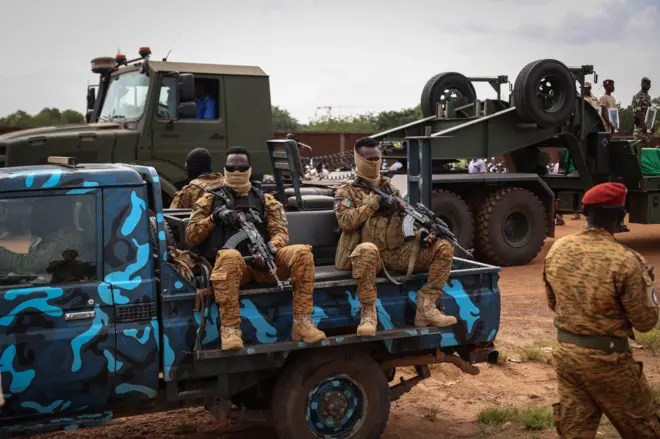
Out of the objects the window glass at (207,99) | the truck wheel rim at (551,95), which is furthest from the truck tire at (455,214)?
the window glass at (207,99)

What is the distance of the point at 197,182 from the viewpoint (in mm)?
6691

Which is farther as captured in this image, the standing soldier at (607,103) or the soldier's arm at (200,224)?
the standing soldier at (607,103)

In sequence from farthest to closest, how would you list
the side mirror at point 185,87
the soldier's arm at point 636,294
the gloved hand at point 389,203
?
the side mirror at point 185,87 < the gloved hand at point 389,203 < the soldier's arm at point 636,294

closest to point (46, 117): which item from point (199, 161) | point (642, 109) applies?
point (642, 109)

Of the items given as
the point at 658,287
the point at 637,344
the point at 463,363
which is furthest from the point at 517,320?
the point at 463,363

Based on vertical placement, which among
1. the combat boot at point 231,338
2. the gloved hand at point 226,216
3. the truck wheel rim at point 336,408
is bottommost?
the truck wheel rim at point 336,408

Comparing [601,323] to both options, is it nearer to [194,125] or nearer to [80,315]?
[80,315]

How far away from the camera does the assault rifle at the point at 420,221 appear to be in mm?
5336

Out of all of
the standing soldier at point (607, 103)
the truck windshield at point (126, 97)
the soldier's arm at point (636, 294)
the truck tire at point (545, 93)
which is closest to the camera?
the soldier's arm at point (636, 294)

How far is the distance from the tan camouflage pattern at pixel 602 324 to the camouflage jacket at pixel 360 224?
155 centimetres

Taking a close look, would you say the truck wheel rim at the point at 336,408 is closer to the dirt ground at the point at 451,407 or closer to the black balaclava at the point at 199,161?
the dirt ground at the point at 451,407

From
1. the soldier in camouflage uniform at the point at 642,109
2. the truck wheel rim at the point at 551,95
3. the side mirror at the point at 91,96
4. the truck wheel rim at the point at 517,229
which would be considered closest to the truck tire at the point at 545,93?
the truck wheel rim at the point at 551,95

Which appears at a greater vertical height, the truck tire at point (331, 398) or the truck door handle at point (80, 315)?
the truck door handle at point (80, 315)

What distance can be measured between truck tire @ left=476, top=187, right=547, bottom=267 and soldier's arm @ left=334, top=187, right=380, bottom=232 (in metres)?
6.48
